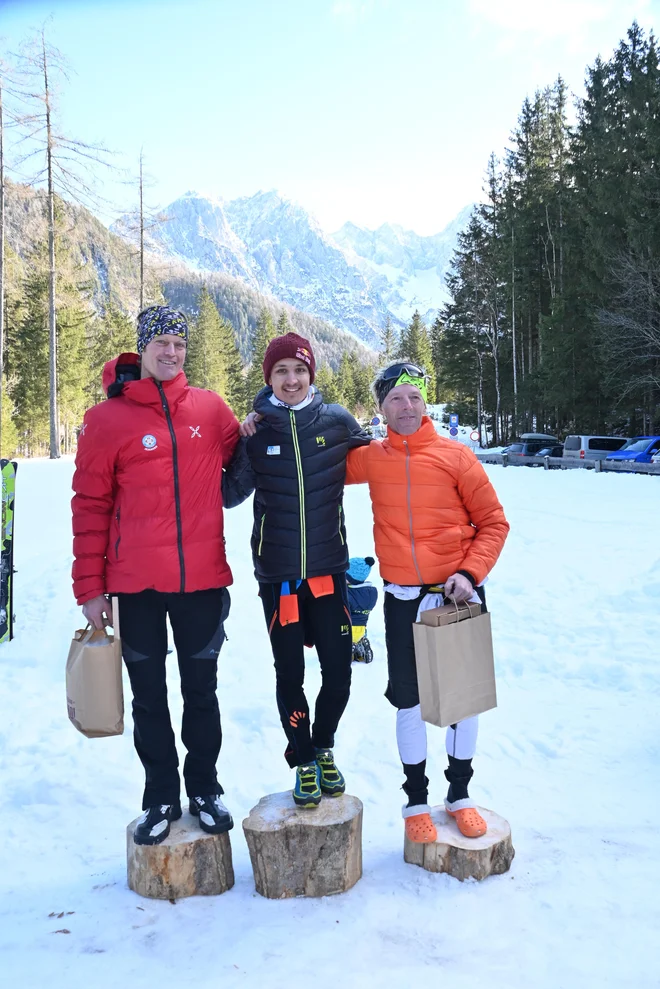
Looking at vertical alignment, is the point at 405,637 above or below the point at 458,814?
above

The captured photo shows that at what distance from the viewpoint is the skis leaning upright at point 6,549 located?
241 inches

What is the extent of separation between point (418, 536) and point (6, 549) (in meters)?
4.66

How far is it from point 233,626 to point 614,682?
340 centimetres

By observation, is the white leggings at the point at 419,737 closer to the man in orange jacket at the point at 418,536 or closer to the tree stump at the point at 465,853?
the man in orange jacket at the point at 418,536

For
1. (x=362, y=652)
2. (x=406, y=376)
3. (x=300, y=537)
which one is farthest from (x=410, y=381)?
(x=362, y=652)

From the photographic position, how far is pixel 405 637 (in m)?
3.10

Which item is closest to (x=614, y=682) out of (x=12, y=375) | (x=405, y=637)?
(x=405, y=637)

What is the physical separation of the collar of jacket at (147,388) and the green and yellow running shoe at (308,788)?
1749 mm

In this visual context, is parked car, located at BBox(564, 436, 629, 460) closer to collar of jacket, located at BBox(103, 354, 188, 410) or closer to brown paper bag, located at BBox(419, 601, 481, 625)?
brown paper bag, located at BBox(419, 601, 481, 625)

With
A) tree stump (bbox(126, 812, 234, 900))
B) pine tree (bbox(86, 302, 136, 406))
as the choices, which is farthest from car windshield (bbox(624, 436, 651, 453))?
pine tree (bbox(86, 302, 136, 406))

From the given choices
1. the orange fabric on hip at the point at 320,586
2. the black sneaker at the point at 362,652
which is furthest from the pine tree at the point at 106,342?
the orange fabric on hip at the point at 320,586

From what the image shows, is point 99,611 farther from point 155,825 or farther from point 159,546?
point 155,825

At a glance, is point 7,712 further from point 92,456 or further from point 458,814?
point 458,814

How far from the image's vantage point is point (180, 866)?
2.82m
